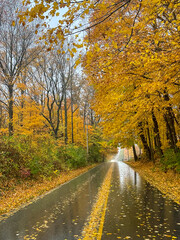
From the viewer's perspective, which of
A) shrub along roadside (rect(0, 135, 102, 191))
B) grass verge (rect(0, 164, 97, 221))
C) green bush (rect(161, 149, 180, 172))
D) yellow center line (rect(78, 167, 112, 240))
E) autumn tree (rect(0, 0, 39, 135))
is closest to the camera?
yellow center line (rect(78, 167, 112, 240))

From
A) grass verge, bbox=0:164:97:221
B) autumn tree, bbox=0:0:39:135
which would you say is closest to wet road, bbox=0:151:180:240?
grass verge, bbox=0:164:97:221

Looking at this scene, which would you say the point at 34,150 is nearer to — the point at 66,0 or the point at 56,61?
the point at 66,0

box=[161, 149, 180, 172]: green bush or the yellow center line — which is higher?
box=[161, 149, 180, 172]: green bush

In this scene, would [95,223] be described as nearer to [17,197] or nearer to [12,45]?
[17,197]

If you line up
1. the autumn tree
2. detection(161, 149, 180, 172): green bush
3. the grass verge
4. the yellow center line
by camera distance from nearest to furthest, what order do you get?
the yellow center line < the grass verge < detection(161, 149, 180, 172): green bush < the autumn tree

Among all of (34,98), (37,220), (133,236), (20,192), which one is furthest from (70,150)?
(133,236)

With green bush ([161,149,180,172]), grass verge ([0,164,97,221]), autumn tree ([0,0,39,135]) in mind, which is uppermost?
autumn tree ([0,0,39,135])

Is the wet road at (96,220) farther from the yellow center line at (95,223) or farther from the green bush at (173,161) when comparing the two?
the green bush at (173,161)

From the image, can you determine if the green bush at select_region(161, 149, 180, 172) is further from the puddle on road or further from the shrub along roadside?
the shrub along roadside

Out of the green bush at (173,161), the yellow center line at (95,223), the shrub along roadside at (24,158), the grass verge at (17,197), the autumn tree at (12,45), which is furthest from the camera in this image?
the autumn tree at (12,45)

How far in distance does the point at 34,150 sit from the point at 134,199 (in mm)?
8558

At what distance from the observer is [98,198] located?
9039mm

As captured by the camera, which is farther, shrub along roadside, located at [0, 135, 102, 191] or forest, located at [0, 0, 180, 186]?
shrub along roadside, located at [0, 135, 102, 191]

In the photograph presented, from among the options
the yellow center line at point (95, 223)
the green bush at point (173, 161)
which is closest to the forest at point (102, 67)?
the green bush at point (173, 161)
